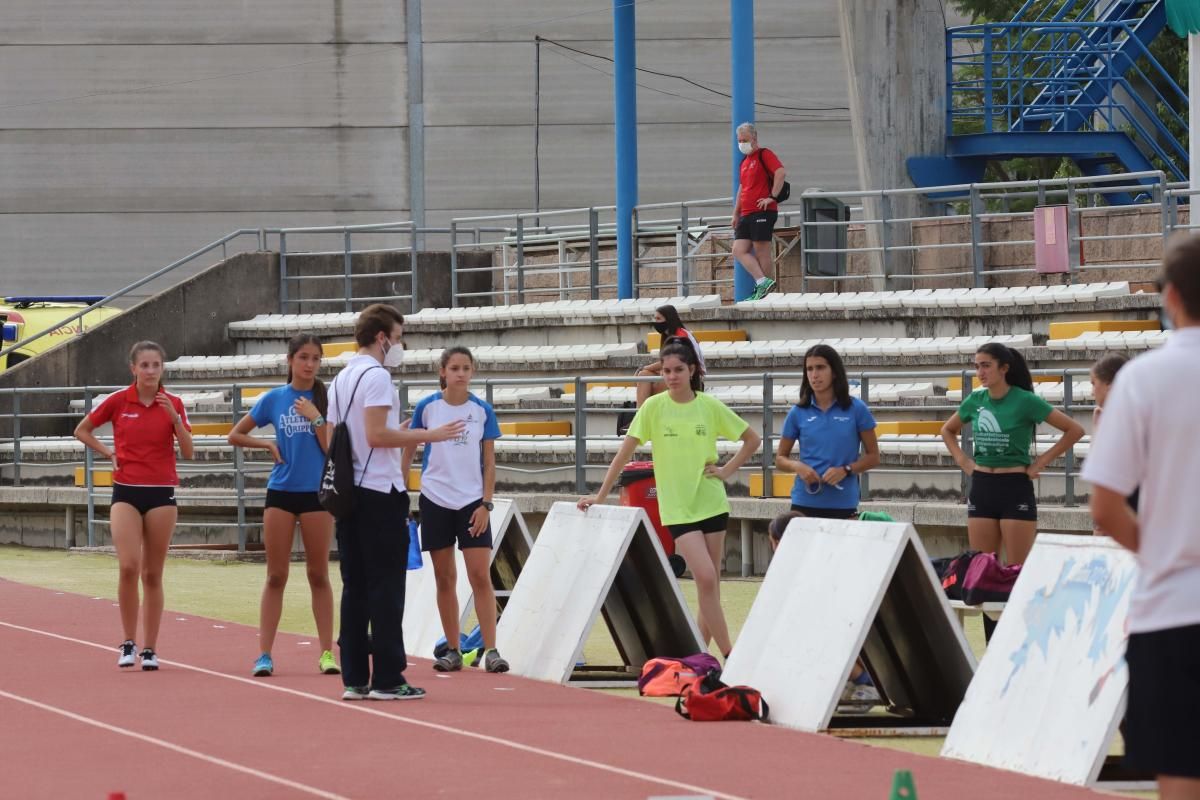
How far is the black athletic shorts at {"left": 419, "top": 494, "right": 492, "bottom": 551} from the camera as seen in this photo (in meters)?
11.0

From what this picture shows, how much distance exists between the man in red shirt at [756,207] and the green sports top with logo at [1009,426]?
35.7 feet

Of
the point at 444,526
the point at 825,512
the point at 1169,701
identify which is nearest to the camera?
the point at 1169,701

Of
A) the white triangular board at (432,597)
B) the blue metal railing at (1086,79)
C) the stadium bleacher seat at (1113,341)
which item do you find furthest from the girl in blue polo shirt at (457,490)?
the blue metal railing at (1086,79)

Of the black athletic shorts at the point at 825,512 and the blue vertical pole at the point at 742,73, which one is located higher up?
the blue vertical pole at the point at 742,73

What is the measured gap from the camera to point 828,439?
1050cm

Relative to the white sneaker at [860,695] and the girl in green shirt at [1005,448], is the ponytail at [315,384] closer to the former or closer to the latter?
the white sneaker at [860,695]

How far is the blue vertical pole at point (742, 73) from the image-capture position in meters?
22.8

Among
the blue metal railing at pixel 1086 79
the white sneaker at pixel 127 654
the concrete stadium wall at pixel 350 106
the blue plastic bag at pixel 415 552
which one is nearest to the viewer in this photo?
the white sneaker at pixel 127 654

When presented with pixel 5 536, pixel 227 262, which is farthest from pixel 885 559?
pixel 227 262

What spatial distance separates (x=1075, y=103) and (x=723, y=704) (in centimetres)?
1772

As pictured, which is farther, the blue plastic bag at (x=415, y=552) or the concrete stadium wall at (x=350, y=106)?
the concrete stadium wall at (x=350, y=106)

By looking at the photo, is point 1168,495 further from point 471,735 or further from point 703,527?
point 703,527

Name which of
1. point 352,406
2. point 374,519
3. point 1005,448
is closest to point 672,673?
point 374,519

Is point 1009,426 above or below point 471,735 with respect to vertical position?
above
